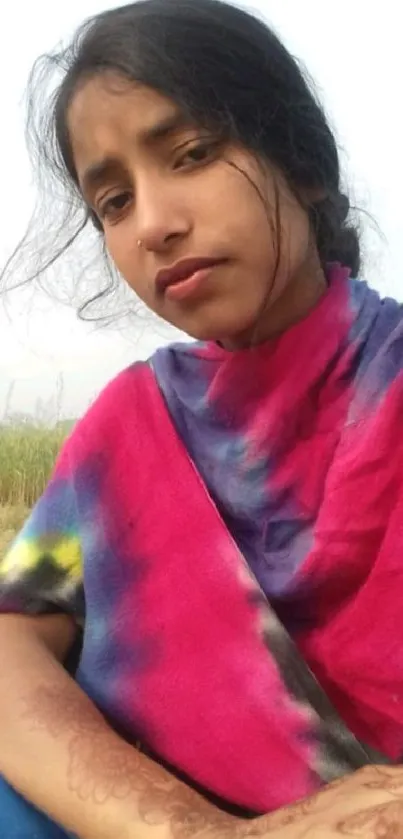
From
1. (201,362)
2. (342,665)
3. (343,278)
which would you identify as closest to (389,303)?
(343,278)

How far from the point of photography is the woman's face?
2.81ft

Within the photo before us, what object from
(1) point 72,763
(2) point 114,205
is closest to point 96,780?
(1) point 72,763

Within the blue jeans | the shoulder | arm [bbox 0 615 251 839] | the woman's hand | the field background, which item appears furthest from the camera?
the field background

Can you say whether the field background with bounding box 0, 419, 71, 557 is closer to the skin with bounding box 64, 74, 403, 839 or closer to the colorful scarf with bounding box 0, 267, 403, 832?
the colorful scarf with bounding box 0, 267, 403, 832

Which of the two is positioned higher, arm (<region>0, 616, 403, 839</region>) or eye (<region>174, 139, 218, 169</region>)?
eye (<region>174, 139, 218, 169</region>)

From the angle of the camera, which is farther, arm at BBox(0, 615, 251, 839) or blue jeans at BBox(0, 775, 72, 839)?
blue jeans at BBox(0, 775, 72, 839)

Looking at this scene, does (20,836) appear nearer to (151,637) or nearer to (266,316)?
(151,637)

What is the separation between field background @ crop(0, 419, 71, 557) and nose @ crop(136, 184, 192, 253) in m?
0.55

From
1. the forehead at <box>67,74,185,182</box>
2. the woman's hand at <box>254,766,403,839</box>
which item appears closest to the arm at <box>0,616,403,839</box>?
the woman's hand at <box>254,766,403,839</box>

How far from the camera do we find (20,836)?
0.91 meters

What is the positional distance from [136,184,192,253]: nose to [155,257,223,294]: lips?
0.06ft

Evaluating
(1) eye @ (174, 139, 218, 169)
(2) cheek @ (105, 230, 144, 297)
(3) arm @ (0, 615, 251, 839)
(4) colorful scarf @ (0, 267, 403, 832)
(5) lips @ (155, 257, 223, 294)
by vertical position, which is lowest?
(3) arm @ (0, 615, 251, 839)

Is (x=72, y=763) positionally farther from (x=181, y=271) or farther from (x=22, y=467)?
(x=22, y=467)

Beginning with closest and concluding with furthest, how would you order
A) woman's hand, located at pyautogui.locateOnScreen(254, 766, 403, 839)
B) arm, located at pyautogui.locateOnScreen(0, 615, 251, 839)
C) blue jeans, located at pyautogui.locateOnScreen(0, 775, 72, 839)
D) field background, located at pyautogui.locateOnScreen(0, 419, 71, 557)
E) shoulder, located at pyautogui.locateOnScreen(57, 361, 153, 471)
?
woman's hand, located at pyautogui.locateOnScreen(254, 766, 403, 839)
arm, located at pyautogui.locateOnScreen(0, 615, 251, 839)
blue jeans, located at pyautogui.locateOnScreen(0, 775, 72, 839)
shoulder, located at pyautogui.locateOnScreen(57, 361, 153, 471)
field background, located at pyautogui.locateOnScreen(0, 419, 71, 557)
